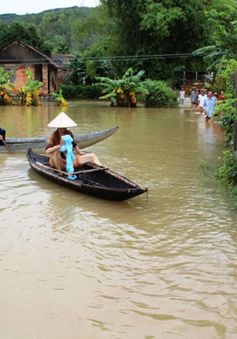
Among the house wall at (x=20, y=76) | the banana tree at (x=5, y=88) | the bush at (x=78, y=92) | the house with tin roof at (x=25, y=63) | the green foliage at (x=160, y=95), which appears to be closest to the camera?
the green foliage at (x=160, y=95)

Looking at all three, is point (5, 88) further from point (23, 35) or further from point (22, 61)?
point (23, 35)

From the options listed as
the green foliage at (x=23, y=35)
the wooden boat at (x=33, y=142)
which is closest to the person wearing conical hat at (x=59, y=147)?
the wooden boat at (x=33, y=142)

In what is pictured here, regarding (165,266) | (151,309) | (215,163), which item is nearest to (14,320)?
(151,309)

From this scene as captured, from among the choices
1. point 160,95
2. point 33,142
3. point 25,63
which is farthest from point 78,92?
point 33,142

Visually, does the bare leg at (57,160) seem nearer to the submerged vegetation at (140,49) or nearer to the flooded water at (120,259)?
the flooded water at (120,259)

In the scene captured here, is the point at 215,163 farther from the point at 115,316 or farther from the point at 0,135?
the point at 115,316

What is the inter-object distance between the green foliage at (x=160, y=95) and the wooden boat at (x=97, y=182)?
21781 mm

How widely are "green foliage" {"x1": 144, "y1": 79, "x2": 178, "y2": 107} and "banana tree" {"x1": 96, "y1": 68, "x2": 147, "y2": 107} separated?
54 cm

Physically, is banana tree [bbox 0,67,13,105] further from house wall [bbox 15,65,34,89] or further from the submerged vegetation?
house wall [bbox 15,65,34,89]

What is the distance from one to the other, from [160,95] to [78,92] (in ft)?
42.7

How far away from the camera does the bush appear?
139ft

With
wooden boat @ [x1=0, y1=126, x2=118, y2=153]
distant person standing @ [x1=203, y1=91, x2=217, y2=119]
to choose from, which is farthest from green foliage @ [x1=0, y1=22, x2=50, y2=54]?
wooden boat @ [x1=0, y1=126, x2=118, y2=153]

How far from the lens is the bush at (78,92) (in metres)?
42.4

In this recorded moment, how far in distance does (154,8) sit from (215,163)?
75.1 feet
